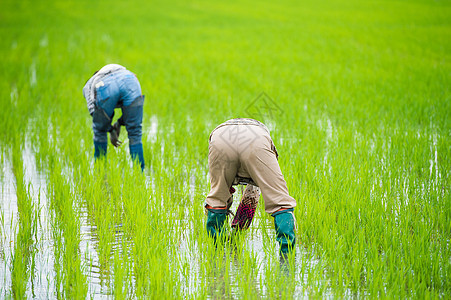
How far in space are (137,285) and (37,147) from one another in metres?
2.76

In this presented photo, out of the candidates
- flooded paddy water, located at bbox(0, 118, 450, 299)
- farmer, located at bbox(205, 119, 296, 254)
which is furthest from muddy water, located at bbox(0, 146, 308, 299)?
farmer, located at bbox(205, 119, 296, 254)

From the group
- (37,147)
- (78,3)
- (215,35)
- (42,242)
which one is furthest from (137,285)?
(78,3)

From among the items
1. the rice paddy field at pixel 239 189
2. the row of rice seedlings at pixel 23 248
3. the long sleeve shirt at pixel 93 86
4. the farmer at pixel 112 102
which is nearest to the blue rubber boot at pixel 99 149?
the farmer at pixel 112 102

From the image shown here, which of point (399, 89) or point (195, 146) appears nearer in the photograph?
point (195, 146)

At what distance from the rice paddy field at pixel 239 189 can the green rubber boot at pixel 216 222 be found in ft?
0.29

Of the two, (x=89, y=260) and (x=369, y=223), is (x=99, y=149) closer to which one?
(x=89, y=260)

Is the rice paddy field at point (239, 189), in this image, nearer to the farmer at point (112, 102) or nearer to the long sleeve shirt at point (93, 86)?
the farmer at point (112, 102)

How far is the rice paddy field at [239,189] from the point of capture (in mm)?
2176

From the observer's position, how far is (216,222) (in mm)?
2402

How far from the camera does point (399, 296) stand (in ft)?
6.57

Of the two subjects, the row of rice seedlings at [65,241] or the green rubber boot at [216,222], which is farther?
the green rubber boot at [216,222]

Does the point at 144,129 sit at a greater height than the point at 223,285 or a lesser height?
greater

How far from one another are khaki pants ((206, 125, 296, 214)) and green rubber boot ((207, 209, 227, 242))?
94 mm

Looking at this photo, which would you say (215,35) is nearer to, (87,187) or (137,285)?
(87,187)
